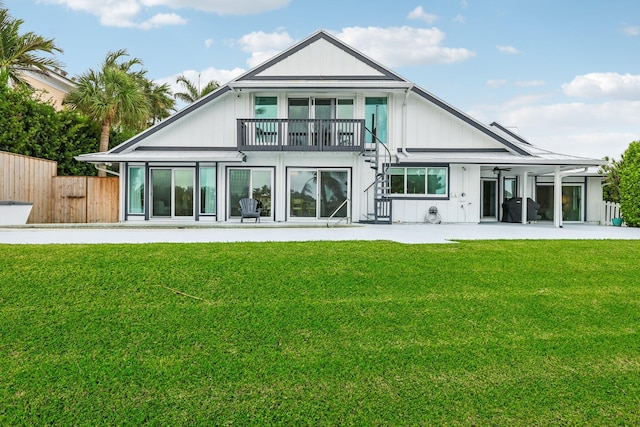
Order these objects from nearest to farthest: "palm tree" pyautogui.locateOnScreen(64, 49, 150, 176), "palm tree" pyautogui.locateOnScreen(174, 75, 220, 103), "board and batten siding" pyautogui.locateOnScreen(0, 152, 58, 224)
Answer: "board and batten siding" pyautogui.locateOnScreen(0, 152, 58, 224), "palm tree" pyautogui.locateOnScreen(64, 49, 150, 176), "palm tree" pyautogui.locateOnScreen(174, 75, 220, 103)

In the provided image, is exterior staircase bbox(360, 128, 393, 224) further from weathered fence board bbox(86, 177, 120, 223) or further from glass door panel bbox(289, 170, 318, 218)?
weathered fence board bbox(86, 177, 120, 223)

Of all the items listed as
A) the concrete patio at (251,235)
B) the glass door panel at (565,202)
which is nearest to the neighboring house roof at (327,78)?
the glass door panel at (565,202)

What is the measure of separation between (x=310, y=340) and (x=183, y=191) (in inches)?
520

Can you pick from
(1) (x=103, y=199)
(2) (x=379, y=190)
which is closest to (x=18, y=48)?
(1) (x=103, y=199)

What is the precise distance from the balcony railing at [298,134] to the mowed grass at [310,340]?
353 inches

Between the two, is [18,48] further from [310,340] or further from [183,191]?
[310,340]

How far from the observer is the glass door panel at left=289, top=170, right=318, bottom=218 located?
626 inches

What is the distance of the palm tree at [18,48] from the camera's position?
59.6 ft

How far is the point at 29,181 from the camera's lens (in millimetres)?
16000

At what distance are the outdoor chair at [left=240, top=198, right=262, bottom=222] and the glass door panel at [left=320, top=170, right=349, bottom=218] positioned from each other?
97.7 inches

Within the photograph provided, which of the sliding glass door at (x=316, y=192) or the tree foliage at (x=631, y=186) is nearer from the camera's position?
the tree foliage at (x=631, y=186)

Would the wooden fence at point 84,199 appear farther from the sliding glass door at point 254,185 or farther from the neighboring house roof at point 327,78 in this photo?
the sliding glass door at point 254,185

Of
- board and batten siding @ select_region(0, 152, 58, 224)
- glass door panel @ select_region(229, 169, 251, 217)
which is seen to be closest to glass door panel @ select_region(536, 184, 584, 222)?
glass door panel @ select_region(229, 169, 251, 217)

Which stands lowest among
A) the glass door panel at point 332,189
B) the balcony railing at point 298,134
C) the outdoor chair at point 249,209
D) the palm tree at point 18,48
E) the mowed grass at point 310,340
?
the mowed grass at point 310,340
